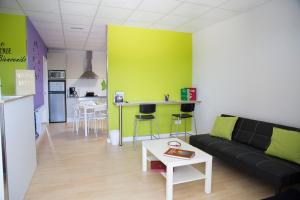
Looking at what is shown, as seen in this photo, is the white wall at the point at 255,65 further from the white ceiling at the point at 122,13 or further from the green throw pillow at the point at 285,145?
the green throw pillow at the point at 285,145

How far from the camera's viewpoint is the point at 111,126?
15.1ft

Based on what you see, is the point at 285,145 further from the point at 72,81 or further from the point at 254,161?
the point at 72,81

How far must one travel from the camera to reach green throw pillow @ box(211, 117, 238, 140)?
344cm

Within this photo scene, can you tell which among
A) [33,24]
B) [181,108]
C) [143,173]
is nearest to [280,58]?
[181,108]

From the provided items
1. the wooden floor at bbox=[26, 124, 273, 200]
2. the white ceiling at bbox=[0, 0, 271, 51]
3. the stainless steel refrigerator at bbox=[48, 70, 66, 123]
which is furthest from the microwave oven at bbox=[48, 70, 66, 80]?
the wooden floor at bbox=[26, 124, 273, 200]

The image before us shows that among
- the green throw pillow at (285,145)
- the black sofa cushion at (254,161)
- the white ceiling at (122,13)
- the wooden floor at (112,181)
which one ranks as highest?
the white ceiling at (122,13)

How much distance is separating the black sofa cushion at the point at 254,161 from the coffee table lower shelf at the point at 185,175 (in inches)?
21.5

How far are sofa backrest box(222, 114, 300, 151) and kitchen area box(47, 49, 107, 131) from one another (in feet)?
15.0

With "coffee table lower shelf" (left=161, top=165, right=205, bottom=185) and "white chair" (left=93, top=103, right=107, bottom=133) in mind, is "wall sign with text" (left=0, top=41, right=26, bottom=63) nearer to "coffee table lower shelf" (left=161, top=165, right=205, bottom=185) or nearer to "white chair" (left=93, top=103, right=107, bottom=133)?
"white chair" (left=93, top=103, right=107, bottom=133)

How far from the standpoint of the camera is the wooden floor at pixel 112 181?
242cm

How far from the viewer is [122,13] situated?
3.69 metres

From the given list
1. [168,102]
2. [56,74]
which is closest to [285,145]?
[168,102]

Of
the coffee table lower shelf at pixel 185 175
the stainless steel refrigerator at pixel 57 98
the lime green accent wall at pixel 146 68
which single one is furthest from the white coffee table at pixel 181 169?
the stainless steel refrigerator at pixel 57 98

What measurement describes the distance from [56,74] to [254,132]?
6.42 metres
